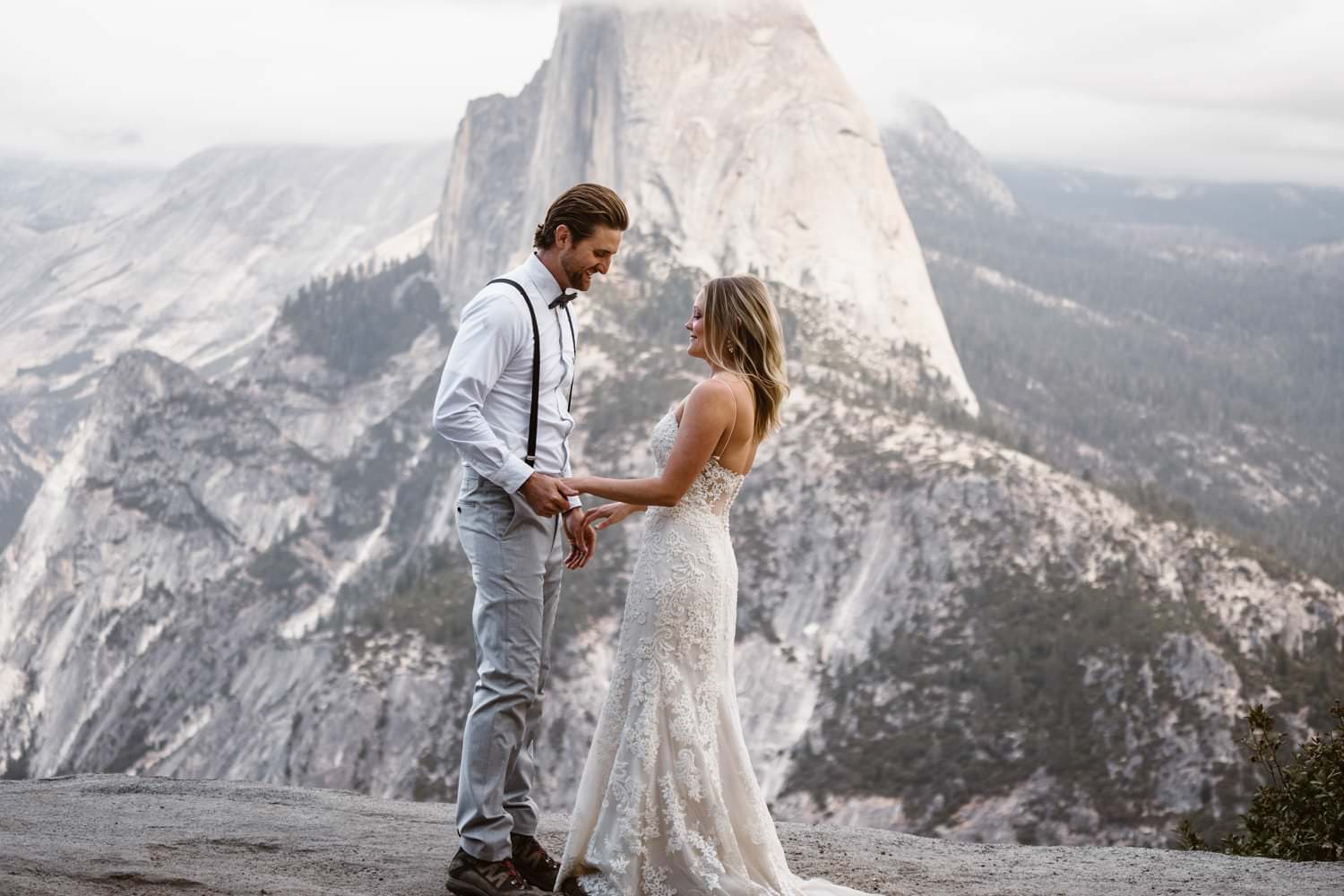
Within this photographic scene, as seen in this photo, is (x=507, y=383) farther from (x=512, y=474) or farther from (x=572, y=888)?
(x=572, y=888)

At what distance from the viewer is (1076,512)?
78.1m

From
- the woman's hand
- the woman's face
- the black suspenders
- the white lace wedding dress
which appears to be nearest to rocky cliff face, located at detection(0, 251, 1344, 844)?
the white lace wedding dress

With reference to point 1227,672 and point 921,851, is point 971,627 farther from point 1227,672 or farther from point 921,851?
point 921,851

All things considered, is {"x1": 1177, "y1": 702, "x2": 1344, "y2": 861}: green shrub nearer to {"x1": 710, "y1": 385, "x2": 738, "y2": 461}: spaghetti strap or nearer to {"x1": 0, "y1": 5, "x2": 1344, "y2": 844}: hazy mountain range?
{"x1": 710, "y1": 385, "x2": 738, "y2": 461}: spaghetti strap

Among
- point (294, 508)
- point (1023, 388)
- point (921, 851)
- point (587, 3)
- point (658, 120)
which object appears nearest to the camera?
point (921, 851)

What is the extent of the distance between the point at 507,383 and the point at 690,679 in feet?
7.16

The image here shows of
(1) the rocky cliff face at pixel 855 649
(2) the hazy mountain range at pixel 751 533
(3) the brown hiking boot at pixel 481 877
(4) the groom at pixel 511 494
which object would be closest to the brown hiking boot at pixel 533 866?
(4) the groom at pixel 511 494

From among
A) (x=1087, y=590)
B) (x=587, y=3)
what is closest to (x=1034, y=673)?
(x=1087, y=590)

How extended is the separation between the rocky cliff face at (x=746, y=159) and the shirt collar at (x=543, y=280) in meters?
108

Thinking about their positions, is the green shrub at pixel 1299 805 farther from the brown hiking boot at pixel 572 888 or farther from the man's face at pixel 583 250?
the man's face at pixel 583 250

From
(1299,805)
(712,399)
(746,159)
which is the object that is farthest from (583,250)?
(746,159)

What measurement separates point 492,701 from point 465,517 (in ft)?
3.69

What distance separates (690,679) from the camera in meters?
8.60

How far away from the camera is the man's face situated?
849 centimetres
